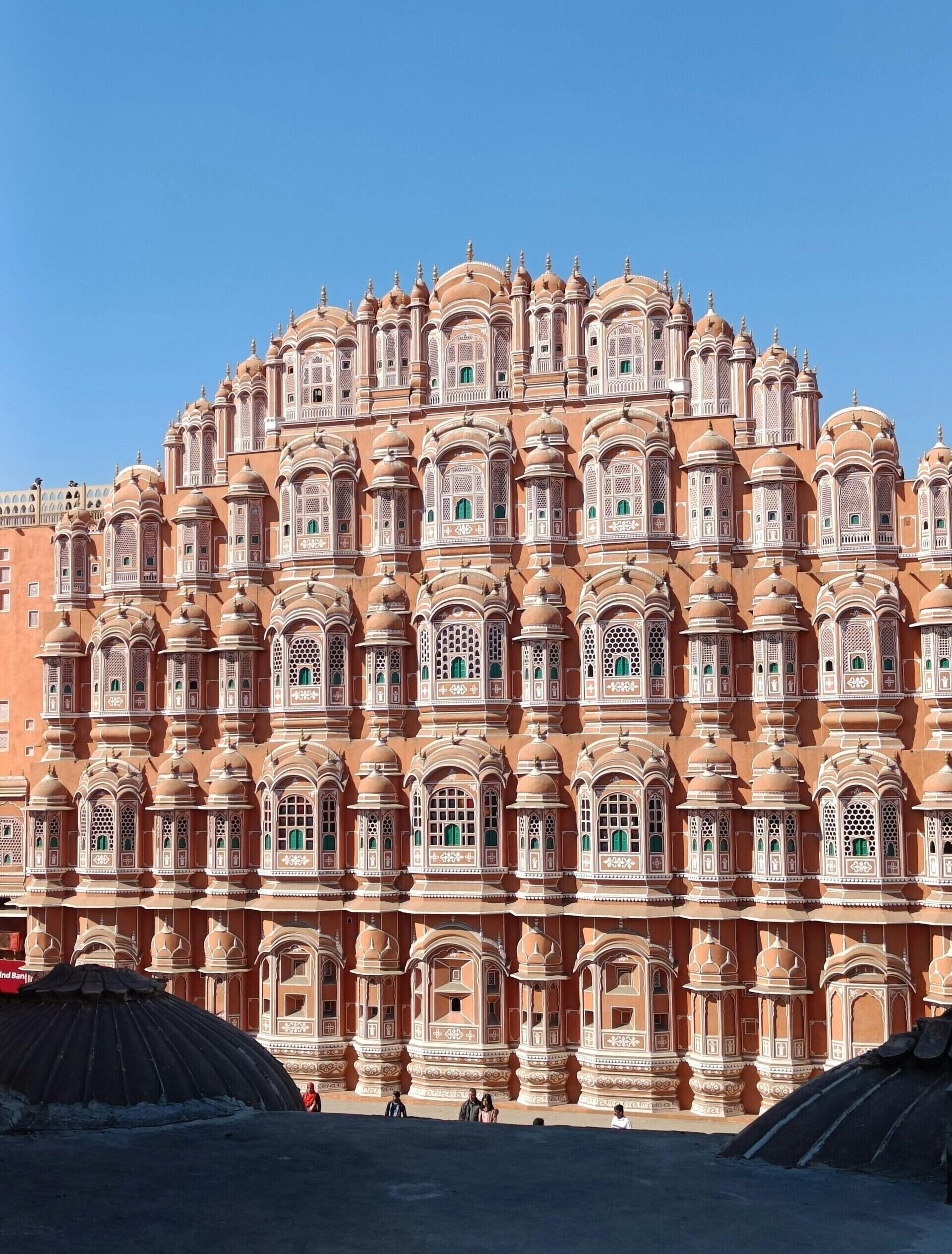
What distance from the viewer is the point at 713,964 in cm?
3112

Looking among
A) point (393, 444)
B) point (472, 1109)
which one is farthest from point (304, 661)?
point (472, 1109)

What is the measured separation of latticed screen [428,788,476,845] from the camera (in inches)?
1305

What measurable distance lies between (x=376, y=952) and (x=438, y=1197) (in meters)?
23.7

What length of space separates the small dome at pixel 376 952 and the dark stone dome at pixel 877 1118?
21.6 meters

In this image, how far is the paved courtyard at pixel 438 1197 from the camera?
28.4ft

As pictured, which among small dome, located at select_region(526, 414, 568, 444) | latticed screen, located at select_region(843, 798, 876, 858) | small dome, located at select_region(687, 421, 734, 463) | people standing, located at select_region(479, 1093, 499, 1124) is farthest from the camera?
small dome, located at select_region(526, 414, 568, 444)

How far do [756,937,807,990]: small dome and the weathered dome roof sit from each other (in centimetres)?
1905

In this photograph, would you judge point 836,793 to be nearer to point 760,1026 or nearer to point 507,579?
point 760,1026

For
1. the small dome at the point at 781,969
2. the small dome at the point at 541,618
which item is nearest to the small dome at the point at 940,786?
the small dome at the point at 781,969

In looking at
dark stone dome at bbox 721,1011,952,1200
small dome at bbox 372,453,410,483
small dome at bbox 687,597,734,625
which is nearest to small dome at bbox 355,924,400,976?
small dome at bbox 687,597,734,625

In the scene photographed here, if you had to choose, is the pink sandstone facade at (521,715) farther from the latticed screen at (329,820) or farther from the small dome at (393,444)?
the small dome at (393,444)

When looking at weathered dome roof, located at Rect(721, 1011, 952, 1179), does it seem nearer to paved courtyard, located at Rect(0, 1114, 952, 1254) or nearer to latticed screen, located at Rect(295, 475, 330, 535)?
paved courtyard, located at Rect(0, 1114, 952, 1254)

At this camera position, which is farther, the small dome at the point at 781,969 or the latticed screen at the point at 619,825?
the latticed screen at the point at 619,825

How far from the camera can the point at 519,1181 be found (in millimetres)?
10148
